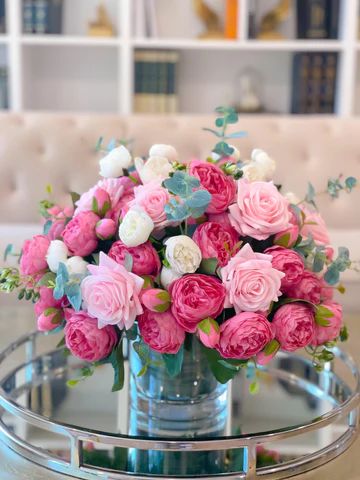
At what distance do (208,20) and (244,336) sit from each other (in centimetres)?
260

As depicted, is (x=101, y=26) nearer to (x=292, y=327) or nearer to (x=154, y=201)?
(x=154, y=201)

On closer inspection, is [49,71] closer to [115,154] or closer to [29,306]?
[29,306]

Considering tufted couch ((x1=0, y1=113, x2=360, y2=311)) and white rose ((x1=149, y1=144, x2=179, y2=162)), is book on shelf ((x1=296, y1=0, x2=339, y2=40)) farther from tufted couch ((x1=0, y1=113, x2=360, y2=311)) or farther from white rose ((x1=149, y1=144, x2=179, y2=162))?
white rose ((x1=149, y1=144, x2=179, y2=162))

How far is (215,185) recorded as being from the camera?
873 millimetres

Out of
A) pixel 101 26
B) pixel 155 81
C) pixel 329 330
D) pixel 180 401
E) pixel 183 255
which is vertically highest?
pixel 101 26

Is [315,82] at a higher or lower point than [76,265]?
higher

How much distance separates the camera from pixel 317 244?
981 millimetres

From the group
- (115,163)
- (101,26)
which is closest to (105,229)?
(115,163)

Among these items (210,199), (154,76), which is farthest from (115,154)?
(154,76)

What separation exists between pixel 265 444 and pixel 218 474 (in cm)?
10

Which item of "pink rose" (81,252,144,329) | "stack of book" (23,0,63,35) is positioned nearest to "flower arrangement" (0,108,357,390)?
"pink rose" (81,252,144,329)

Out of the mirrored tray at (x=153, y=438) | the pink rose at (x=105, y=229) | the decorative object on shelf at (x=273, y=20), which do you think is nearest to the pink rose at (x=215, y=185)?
the pink rose at (x=105, y=229)

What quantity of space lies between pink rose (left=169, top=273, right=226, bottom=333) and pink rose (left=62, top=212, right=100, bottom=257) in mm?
138

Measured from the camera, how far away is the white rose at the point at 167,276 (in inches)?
33.2
